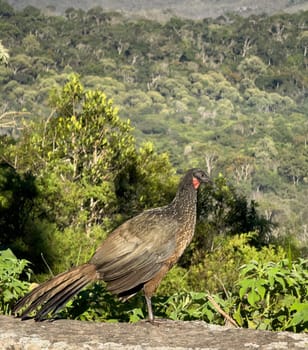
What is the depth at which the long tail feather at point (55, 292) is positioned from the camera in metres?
3.56

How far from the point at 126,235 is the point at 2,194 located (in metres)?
15.5

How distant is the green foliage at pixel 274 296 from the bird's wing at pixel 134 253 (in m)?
0.55

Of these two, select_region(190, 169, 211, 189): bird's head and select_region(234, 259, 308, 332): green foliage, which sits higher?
select_region(190, 169, 211, 189): bird's head

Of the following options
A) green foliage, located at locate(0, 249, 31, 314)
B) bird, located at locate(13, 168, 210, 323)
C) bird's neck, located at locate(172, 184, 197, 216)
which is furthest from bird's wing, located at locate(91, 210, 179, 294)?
green foliage, located at locate(0, 249, 31, 314)

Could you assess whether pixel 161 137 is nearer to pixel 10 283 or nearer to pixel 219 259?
pixel 219 259

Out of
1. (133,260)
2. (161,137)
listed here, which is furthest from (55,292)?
(161,137)

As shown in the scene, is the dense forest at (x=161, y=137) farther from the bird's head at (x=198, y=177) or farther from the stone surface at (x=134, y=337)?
the bird's head at (x=198, y=177)

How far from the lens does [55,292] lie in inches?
143

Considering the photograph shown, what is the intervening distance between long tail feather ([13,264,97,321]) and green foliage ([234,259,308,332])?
0.98 m

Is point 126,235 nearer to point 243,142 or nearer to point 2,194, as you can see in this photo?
point 2,194

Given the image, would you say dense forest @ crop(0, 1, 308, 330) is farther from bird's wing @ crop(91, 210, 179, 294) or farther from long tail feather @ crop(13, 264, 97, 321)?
long tail feather @ crop(13, 264, 97, 321)

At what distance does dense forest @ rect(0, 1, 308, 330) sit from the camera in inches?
738

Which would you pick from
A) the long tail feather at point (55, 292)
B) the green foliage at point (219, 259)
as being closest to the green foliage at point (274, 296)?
the long tail feather at point (55, 292)

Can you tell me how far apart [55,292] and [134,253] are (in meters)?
0.59
